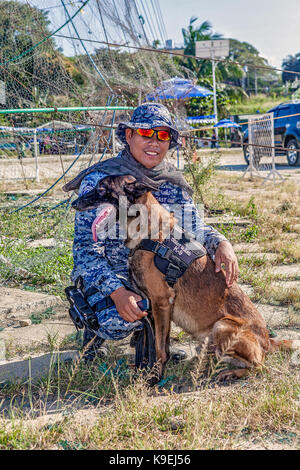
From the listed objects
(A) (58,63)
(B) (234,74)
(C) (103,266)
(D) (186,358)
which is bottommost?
(D) (186,358)

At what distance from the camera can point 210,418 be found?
7.06ft

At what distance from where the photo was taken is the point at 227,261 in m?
2.81

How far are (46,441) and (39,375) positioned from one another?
0.82m

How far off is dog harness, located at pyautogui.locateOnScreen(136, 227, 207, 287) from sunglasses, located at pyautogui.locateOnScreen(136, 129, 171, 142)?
62 centimetres

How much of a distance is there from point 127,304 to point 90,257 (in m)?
0.47

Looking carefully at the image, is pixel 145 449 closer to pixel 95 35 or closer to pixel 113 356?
pixel 113 356

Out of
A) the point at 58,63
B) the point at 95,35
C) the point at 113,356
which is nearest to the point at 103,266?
the point at 113,356

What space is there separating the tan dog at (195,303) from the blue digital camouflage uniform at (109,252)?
0.13 meters

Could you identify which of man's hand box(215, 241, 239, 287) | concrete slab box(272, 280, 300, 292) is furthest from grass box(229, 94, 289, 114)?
man's hand box(215, 241, 239, 287)

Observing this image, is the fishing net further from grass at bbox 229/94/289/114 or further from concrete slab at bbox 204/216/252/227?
grass at bbox 229/94/289/114

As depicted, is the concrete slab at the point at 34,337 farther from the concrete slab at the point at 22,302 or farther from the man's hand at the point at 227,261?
the man's hand at the point at 227,261

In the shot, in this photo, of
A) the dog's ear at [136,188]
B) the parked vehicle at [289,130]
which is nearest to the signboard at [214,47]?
the parked vehicle at [289,130]

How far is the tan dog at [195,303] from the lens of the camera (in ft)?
8.86

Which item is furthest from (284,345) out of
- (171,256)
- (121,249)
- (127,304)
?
(121,249)
